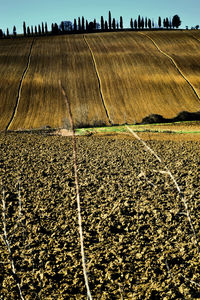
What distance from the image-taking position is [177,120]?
70.7 ft

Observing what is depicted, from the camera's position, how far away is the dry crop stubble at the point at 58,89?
29050 millimetres


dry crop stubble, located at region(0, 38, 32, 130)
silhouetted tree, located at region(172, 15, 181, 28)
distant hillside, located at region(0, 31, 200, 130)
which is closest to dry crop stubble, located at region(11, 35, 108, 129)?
distant hillside, located at region(0, 31, 200, 130)

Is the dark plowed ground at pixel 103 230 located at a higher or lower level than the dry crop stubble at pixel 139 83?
lower

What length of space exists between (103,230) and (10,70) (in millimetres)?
39230

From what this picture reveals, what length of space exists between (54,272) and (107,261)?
968 millimetres

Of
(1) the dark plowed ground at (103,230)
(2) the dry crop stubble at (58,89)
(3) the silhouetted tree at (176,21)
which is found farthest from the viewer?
(3) the silhouetted tree at (176,21)

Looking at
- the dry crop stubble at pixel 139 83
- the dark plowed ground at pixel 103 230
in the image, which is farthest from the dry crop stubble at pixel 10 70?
the dark plowed ground at pixel 103 230

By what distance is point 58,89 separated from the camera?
119 ft

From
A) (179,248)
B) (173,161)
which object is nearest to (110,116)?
(173,161)

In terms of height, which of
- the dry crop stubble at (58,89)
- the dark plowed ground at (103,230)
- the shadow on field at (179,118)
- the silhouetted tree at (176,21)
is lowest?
the dark plowed ground at (103,230)

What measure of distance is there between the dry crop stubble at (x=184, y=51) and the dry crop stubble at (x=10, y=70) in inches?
866

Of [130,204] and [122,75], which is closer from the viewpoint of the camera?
[130,204]

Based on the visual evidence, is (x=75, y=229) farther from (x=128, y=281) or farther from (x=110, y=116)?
(x=110, y=116)

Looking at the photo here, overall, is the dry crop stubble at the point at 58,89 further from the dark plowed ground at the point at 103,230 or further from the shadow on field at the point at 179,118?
the dark plowed ground at the point at 103,230
